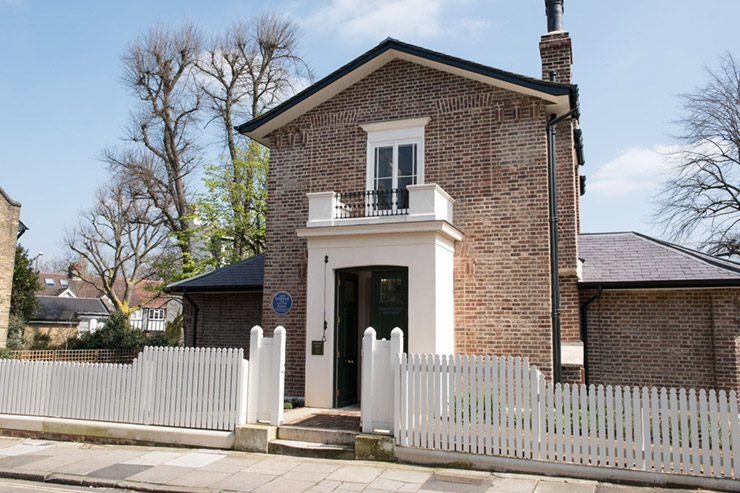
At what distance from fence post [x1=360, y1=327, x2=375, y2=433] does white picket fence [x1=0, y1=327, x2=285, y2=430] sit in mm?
1434

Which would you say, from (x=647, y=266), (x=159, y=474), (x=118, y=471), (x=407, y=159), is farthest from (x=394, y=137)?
(x=118, y=471)

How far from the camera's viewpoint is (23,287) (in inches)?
1294

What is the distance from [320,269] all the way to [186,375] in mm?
3409

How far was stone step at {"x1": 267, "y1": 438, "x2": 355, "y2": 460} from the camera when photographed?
330 inches

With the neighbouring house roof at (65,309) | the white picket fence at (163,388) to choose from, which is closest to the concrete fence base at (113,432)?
the white picket fence at (163,388)

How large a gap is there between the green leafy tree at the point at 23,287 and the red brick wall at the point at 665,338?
104ft

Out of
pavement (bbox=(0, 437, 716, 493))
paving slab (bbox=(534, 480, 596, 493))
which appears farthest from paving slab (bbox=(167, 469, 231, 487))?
paving slab (bbox=(534, 480, 596, 493))

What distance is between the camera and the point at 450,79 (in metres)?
12.2

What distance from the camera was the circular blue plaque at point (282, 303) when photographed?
12477 mm

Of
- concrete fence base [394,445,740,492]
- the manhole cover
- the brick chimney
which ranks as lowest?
the manhole cover

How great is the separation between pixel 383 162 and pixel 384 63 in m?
2.32

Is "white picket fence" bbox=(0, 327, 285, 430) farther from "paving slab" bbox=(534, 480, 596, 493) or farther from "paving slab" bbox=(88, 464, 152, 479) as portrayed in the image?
"paving slab" bbox=(534, 480, 596, 493)

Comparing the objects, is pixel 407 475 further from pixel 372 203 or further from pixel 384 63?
pixel 384 63

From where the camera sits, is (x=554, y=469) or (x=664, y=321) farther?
(x=664, y=321)
